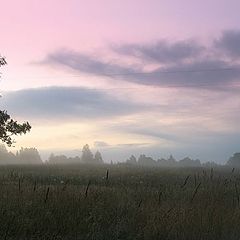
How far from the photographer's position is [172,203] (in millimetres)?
11523

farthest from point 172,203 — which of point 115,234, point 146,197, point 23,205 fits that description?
point 23,205

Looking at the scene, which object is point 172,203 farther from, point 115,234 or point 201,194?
point 115,234

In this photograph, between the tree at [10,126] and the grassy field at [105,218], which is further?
the tree at [10,126]

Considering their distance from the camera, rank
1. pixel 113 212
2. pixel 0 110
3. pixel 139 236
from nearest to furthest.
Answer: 1. pixel 139 236
2. pixel 113 212
3. pixel 0 110

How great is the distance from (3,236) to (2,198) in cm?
230

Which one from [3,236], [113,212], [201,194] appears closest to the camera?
[3,236]

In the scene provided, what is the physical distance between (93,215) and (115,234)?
3.00ft

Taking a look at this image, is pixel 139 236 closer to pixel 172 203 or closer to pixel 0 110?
pixel 172 203

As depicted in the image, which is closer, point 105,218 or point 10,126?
point 105,218

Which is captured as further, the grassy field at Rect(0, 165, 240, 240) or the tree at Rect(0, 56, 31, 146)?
the tree at Rect(0, 56, 31, 146)

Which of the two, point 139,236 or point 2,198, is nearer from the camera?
point 139,236

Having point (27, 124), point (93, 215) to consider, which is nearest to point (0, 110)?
point (27, 124)

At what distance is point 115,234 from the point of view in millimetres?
8859

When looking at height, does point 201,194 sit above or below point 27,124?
below
